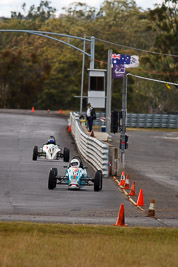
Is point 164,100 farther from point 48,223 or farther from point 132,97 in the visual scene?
point 48,223

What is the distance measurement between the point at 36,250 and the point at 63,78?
8992cm

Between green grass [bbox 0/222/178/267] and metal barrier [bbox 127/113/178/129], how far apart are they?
5047 centimetres

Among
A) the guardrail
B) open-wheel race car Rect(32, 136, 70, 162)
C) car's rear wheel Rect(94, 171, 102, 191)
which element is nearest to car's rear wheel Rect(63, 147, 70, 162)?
open-wheel race car Rect(32, 136, 70, 162)

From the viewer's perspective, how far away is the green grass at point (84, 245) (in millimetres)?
9367

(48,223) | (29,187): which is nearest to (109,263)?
(48,223)

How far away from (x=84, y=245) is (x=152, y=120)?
54.0 m

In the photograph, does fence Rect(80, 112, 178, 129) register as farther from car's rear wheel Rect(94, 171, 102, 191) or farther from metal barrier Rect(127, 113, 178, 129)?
car's rear wheel Rect(94, 171, 102, 191)

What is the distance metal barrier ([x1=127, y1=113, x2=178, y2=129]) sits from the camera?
64062 mm

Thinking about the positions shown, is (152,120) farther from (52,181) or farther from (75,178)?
(52,181)

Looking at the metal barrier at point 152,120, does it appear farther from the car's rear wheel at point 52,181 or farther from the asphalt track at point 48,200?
the car's rear wheel at point 52,181

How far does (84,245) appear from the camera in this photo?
36.1 ft

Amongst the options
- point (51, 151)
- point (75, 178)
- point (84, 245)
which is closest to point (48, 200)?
point (75, 178)

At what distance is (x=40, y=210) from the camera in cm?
1636

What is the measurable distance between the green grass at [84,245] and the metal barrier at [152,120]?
1987 inches
